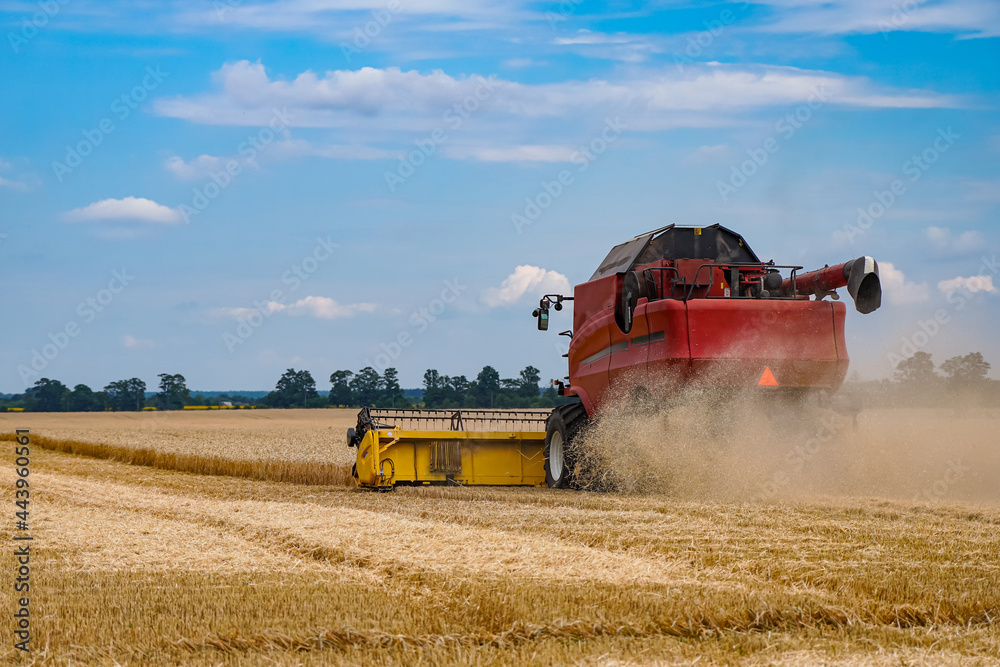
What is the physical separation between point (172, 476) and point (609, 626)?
39.8ft

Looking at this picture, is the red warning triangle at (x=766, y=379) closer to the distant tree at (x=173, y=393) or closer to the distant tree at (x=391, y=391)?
the distant tree at (x=391, y=391)

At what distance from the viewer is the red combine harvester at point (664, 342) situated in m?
10.0

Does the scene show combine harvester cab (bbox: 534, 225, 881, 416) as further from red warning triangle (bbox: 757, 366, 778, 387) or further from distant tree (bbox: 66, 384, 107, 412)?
distant tree (bbox: 66, 384, 107, 412)

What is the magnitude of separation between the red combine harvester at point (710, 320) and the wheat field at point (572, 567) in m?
0.68

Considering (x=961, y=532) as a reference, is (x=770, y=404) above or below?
above

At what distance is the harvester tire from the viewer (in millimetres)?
12070

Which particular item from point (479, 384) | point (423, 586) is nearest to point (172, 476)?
point (423, 586)

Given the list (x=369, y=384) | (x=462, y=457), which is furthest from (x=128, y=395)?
(x=462, y=457)

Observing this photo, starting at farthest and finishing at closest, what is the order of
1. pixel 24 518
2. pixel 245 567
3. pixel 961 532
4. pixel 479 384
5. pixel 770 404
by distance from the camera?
pixel 479 384, pixel 770 404, pixel 24 518, pixel 961 532, pixel 245 567

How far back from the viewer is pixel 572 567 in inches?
242

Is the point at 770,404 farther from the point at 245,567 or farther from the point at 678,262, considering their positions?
the point at 245,567

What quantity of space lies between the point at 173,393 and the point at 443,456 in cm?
5775

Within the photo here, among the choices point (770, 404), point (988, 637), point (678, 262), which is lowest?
point (988, 637)

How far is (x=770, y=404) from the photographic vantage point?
33.4 ft
